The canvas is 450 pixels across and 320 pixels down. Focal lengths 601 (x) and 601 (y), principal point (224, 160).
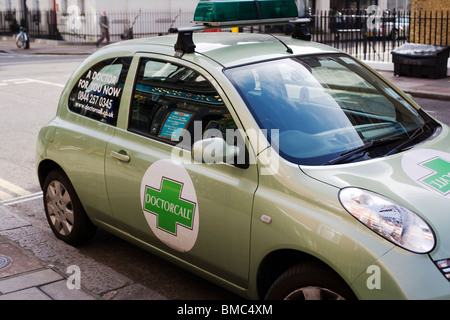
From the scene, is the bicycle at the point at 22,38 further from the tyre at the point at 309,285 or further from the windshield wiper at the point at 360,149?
the tyre at the point at 309,285

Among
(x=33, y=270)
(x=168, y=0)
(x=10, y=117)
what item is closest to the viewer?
(x=33, y=270)

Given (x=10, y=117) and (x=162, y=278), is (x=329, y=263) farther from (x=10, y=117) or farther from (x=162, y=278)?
(x=10, y=117)

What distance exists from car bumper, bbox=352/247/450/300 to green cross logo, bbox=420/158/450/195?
53 centimetres

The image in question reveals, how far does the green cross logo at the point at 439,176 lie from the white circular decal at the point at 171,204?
1339 mm

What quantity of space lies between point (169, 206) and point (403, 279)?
5.20 feet

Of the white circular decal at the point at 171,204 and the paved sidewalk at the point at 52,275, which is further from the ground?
the white circular decal at the point at 171,204

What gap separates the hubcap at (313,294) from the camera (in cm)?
294

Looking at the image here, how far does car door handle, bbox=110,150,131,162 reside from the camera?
408 cm

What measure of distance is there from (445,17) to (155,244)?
15796 millimetres

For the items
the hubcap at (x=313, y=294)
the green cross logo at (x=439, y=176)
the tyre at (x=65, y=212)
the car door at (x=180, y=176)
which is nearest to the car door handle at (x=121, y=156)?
the car door at (x=180, y=176)

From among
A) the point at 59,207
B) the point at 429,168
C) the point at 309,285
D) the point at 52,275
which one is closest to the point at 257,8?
the point at 429,168

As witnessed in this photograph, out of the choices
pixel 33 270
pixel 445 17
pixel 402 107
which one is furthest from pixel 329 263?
pixel 445 17

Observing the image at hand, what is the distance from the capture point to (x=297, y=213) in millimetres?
3094

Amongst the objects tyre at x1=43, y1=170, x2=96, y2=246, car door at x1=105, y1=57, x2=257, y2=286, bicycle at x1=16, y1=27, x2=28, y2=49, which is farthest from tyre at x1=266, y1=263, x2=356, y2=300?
bicycle at x1=16, y1=27, x2=28, y2=49
